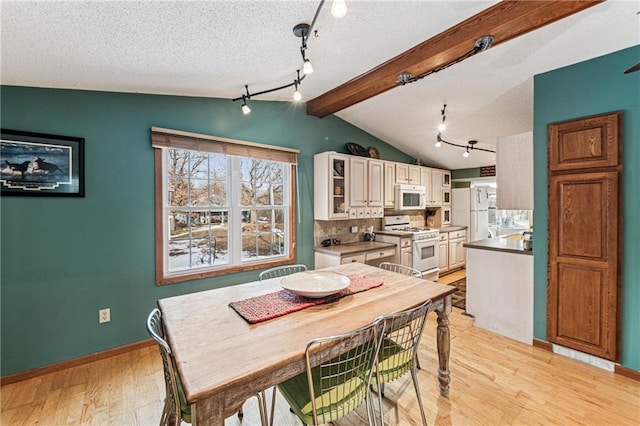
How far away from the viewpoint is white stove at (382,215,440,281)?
4.42 meters

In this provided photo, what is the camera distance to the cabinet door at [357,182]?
4004 mm

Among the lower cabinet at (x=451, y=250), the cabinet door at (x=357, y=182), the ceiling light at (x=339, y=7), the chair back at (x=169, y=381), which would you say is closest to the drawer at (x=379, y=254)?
the cabinet door at (x=357, y=182)

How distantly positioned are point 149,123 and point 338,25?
79.0 inches

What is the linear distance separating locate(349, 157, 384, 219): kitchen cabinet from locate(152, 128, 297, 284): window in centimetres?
94

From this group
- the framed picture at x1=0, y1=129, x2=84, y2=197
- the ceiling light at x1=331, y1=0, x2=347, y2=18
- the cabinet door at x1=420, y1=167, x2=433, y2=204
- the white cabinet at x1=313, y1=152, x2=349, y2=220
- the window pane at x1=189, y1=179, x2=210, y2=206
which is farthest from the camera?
the cabinet door at x1=420, y1=167, x2=433, y2=204

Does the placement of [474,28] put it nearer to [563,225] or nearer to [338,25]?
[338,25]

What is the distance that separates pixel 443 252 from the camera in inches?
205

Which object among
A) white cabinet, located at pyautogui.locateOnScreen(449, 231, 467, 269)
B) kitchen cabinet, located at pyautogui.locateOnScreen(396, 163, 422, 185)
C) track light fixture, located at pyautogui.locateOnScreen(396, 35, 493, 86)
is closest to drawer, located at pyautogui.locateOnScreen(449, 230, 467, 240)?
white cabinet, located at pyautogui.locateOnScreen(449, 231, 467, 269)

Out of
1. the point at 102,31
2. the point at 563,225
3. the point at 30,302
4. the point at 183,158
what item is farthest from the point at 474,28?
the point at 30,302

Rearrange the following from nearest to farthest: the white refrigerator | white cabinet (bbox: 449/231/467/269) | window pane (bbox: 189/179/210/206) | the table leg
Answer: the table leg → window pane (bbox: 189/179/210/206) → white cabinet (bbox: 449/231/467/269) → the white refrigerator

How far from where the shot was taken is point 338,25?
1.88m

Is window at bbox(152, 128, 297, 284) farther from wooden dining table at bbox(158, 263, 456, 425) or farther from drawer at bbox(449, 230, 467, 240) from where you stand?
drawer at bbox(449, 230, 467, 240)

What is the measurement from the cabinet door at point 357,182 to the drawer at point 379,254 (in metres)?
0.74

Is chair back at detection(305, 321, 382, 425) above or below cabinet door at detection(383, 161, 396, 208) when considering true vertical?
below
